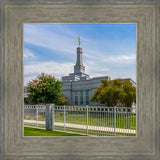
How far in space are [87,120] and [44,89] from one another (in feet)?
9.16

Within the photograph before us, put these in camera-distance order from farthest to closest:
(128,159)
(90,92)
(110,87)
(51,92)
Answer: (90,92) < (110,87) < (51,92) < (128,159)

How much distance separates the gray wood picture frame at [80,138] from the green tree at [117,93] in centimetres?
486

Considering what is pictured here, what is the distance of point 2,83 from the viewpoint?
40.2 inches

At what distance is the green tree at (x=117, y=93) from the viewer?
582 centimetres

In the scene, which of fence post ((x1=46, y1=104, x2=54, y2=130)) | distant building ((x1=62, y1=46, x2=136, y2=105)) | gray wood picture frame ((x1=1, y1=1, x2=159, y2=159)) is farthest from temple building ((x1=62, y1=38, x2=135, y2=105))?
gray wood picture frame ((x1=1, y1=1, x2=159, y2=159))

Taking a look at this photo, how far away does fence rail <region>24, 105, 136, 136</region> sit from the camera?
300 centimetres

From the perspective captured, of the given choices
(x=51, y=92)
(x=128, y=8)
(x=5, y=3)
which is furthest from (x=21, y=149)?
(x=51, y=92)

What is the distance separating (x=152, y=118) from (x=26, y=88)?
17.6 ft

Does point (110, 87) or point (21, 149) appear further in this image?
point (110, 87)

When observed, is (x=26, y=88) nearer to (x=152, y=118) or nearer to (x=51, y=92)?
(x=51, y=92)

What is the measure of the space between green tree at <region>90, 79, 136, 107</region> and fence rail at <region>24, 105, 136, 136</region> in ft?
6.21

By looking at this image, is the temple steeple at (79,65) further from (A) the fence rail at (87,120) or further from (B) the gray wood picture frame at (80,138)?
(B) the gray wood picture frame at (80,138)

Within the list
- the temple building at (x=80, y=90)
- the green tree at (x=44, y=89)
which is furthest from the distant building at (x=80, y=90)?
the green tree at (x=44, y=89)

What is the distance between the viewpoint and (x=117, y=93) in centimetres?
585
